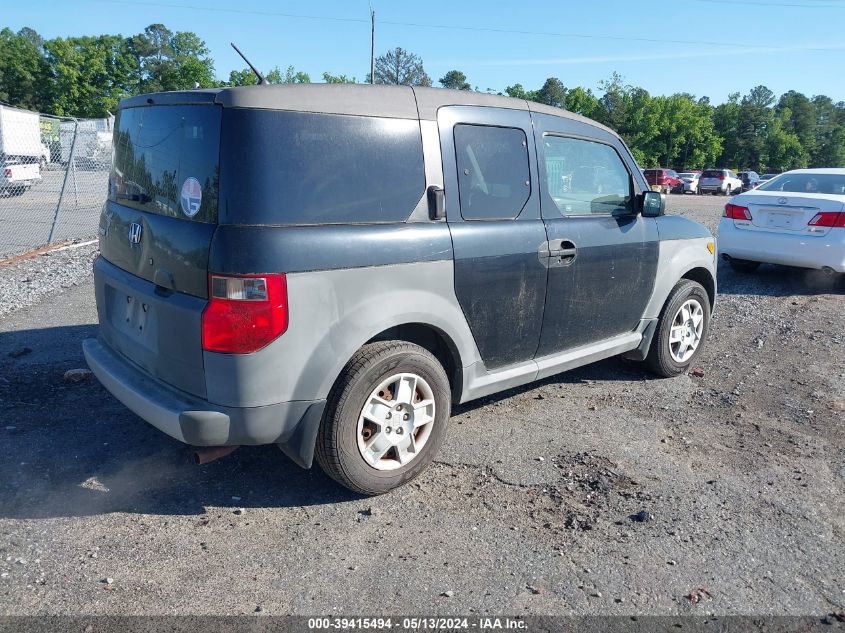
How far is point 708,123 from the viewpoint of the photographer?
243ft

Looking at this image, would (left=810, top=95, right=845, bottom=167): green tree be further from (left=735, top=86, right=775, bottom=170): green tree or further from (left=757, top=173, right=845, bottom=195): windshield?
(left=757, top=173, right=845, bottom=195): windshield

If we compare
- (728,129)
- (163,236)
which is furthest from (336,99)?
(728,129)

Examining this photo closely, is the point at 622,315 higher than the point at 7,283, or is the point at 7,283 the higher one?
the point at 622,315

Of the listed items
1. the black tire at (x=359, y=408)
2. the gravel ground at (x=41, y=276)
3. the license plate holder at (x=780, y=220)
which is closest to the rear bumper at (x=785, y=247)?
the license plate holder at (x=780, y=220)

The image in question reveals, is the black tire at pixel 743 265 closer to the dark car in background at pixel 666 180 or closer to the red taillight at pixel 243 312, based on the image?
the red taillight at pixel 243 312

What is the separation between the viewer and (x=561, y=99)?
72.2 m

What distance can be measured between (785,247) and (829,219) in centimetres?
58

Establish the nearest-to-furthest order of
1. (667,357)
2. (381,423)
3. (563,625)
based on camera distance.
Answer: (563,625)
(381,423)
(667,357)

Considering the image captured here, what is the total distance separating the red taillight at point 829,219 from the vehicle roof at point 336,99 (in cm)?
619

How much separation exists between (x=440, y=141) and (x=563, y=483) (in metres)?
2.01

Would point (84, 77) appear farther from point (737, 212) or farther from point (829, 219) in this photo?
point (829, 219)

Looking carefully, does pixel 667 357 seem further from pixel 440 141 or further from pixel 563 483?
pixel 440 141

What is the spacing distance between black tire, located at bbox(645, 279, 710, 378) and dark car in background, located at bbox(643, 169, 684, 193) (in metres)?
39.8

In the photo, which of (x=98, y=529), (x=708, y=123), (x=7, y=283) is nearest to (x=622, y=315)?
(x=98, y=529)
